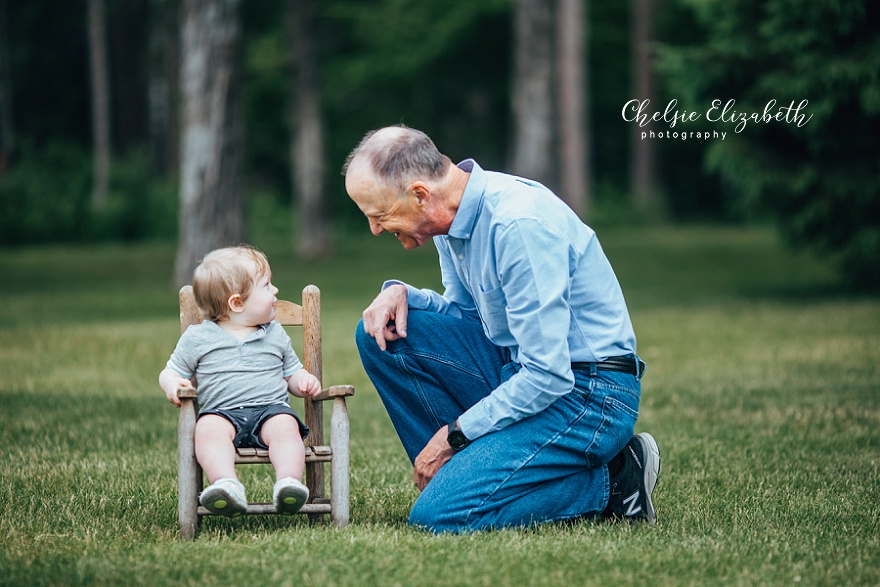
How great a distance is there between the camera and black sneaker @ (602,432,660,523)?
451 centimetres

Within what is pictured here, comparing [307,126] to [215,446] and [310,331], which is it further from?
[215,446]

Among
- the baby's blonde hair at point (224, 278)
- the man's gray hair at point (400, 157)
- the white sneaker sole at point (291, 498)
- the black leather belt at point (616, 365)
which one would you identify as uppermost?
the man's gray hair at point (400, 157)

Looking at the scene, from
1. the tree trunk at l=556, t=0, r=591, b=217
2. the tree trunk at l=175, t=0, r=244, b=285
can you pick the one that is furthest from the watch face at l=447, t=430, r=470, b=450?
the tree trunk at l=556, t=0, r=591, b=217

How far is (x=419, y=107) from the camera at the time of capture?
39.7 metres

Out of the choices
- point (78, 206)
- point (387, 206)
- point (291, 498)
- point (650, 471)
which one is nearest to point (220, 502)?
point (291, 498)

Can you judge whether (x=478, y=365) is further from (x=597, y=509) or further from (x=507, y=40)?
(x=507, y=40)

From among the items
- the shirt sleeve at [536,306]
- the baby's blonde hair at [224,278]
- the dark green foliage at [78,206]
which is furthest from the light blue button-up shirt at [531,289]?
the dark green foliage at [78,206]

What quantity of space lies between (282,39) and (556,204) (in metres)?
31.0

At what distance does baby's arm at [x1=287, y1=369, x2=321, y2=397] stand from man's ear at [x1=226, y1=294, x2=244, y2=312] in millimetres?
377

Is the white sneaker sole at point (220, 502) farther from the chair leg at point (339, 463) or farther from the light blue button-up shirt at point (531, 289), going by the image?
the light blue button-up shirt at point (531, 289)

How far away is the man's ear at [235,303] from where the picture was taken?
14.5ft

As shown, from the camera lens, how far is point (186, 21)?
14.8m

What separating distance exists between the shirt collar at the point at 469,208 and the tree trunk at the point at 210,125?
1083cm

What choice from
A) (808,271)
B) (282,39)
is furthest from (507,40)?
(808,271)
